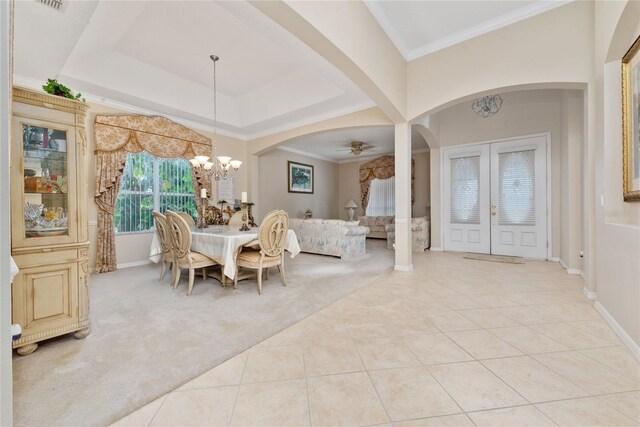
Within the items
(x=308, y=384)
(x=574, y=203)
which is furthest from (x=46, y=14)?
(x=574, y=203)

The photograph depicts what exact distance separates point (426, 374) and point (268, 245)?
221cm

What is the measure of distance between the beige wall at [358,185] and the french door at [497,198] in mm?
2129

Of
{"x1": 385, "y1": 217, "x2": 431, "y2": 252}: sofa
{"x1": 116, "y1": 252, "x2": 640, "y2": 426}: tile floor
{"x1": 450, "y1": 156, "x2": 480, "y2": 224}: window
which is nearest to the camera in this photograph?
{"x1": 116, "y1": 252, "x2": 640, "y2": 426}: tile floor

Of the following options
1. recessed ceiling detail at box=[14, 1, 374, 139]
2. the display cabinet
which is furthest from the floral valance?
the display cabinet

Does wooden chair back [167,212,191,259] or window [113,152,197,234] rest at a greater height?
window [113,152,197,234]

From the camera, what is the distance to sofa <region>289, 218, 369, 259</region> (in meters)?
5.27

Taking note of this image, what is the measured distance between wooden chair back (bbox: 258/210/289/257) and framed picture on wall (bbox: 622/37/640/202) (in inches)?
123

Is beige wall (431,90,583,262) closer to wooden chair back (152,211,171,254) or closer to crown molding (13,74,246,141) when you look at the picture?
crown molding (13,74,246,141)

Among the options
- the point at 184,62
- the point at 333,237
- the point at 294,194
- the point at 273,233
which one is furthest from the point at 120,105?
the point at 294,194

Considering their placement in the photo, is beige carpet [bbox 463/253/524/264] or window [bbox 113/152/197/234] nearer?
window [bbox 113/152/197/234]

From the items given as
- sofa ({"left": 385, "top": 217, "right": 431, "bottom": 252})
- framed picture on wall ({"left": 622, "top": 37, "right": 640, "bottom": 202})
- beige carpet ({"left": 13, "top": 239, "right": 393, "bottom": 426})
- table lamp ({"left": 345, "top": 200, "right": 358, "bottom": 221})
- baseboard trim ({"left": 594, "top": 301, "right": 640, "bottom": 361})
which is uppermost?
framed picture on wall ({"left": 622, "top": 37, "right": 640, "bottom": 202})

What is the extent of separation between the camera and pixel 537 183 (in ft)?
16.2

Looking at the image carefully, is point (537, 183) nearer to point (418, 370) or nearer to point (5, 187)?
point (418, 370)

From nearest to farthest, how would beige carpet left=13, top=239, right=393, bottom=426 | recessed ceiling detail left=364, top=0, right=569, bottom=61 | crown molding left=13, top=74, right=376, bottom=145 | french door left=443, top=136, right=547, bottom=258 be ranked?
beige carpet left=13, top=239, right=393, bottom=426 < recessed ceiling detail left=364, top=0, right=569, bottom=61 < crown molding left=13, top=74, right=376, bottom=145 < french door left=443, top=136, right=547, bottom=258
